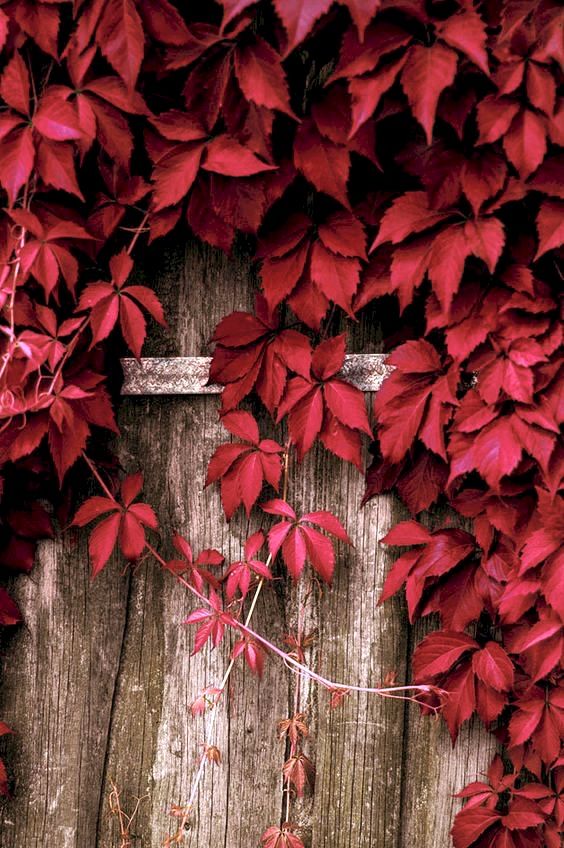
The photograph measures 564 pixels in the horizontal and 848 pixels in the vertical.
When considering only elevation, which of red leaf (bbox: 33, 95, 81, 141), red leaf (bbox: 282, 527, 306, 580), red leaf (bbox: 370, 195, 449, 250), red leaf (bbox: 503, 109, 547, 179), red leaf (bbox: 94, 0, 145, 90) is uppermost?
red leaf (bbox: 94, 0, 145, 90)

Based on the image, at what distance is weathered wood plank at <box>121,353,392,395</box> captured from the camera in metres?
1.82

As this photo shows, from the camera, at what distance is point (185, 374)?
1.85 meters

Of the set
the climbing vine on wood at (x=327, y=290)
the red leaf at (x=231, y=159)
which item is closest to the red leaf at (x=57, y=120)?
the climbing vine on wood at (x=327, y=290)

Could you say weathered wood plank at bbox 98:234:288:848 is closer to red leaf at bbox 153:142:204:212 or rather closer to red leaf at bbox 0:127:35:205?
red leaf at bbox 153:142:204:212

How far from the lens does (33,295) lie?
1718 mm

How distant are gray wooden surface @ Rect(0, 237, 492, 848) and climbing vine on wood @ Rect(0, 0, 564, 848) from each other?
6 cm

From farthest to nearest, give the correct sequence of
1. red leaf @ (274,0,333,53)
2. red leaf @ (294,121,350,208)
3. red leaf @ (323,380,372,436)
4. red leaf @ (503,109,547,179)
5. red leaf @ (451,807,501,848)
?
1. red leaf @ (451,807,501,848)
2. red leaf @ (323,380,372,436)
3. red leaf @ (294,121,350,208)
4. red leaf @ (503,109,547,179)
5. red leaf @ (274,0,333,53)

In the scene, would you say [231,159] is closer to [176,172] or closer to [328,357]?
[176,172]

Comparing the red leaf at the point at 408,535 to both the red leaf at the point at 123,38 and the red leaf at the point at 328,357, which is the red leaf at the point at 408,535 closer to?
the red leaf at the point at 328,357

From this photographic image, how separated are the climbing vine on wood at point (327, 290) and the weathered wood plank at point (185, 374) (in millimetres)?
55

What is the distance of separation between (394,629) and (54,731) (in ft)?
2.85

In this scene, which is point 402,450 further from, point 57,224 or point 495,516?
point 57,224

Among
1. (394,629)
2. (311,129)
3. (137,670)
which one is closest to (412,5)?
(311,129)

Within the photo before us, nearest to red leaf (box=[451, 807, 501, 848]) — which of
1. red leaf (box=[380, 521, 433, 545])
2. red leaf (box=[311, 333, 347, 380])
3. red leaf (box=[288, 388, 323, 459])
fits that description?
red leaf (box=[380, 521, 433, 545])
